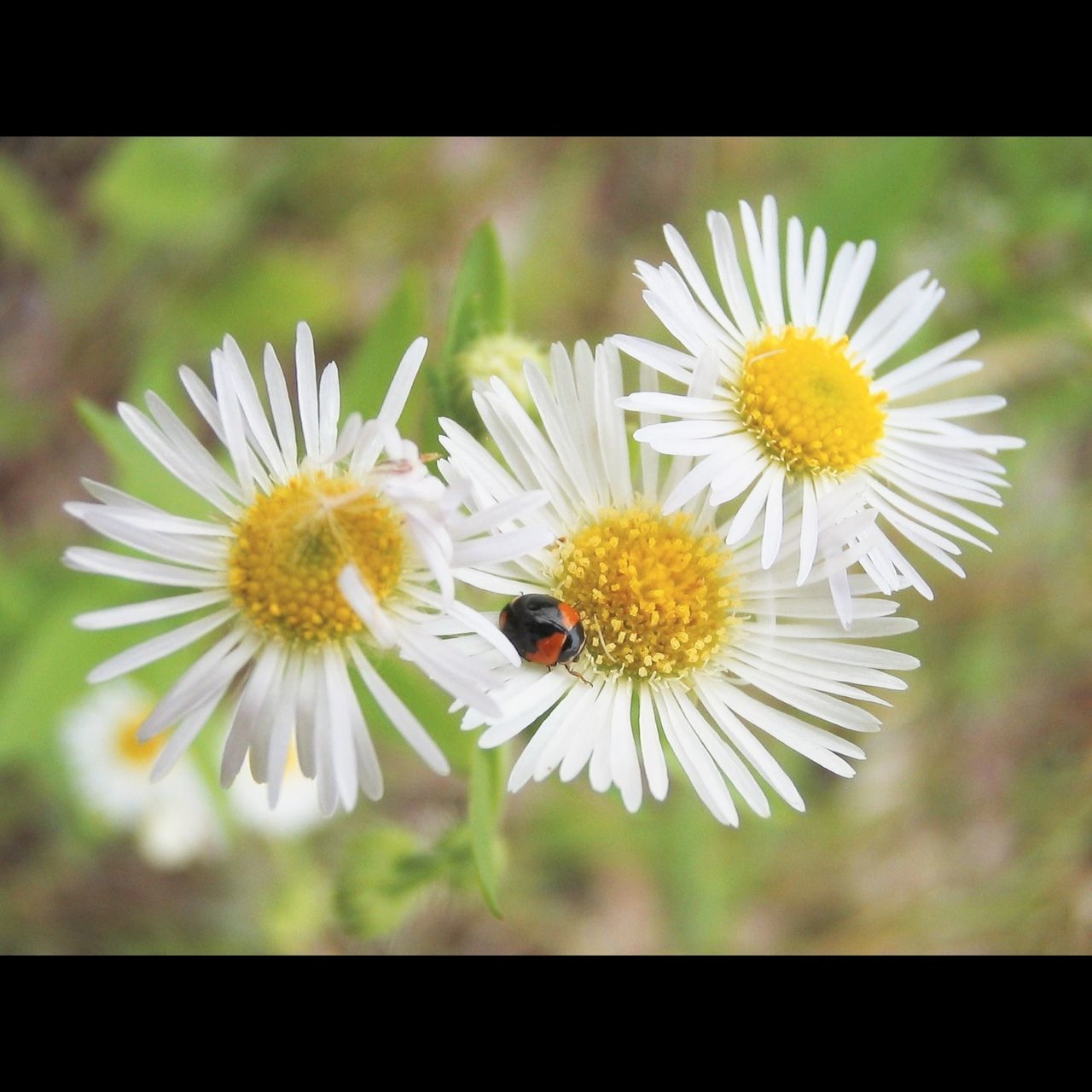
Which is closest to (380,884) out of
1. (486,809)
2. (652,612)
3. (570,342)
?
(486,809)

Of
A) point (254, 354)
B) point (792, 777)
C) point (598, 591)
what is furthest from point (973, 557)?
point (254, 354)

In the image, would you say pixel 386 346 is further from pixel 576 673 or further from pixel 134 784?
pixel 134 784

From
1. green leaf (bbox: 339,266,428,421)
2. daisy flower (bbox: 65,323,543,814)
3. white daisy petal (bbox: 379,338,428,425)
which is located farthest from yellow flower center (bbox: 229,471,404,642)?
green leaf (bbox: 339,266,428,421)

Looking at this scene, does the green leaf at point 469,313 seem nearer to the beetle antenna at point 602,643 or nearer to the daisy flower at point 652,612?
the daisy flower at point 652,612

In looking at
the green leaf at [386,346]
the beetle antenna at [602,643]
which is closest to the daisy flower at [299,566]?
the beetle antenna at [602,643]

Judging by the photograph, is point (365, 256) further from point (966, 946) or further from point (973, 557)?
point (966, 946)
